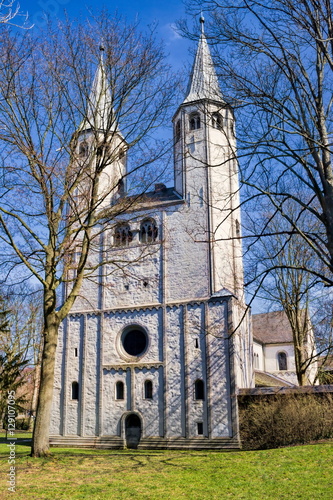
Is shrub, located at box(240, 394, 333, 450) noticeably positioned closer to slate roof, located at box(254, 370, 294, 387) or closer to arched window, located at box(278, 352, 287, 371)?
slate roof, located at box(254, 370, 294, 387)

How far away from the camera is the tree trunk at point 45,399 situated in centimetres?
1195

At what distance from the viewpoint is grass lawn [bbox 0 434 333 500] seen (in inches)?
318

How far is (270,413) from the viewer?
20.3m

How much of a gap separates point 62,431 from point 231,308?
37.0 feet

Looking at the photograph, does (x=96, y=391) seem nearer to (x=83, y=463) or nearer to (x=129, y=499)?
(x=83, y=463)

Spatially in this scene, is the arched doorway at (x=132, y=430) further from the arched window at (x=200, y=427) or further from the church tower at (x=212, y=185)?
the church tower at (x=212, y=185)

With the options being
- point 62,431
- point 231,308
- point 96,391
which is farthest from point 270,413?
point 62,431

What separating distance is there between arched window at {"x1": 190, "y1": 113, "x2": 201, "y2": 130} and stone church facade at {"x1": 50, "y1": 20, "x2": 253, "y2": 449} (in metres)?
0.07

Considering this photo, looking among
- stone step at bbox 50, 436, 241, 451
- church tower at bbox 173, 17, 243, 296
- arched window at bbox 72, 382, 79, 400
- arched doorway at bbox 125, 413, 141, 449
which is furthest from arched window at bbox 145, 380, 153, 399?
church tower at bbox 173, 17, 243, 296

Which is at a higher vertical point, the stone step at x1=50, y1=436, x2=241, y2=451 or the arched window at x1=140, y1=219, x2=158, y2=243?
the arched window at x1=140, y1=219, x2=158, y2=243

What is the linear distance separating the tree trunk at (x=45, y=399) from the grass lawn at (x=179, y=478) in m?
0.39

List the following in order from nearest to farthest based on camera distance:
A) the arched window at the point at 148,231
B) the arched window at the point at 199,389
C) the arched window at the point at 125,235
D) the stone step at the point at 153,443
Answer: the stone step at the point at 153,443
the arched window at the point at 199,389
the arched window at the point at 148,231
the arched window at the point at 125,235

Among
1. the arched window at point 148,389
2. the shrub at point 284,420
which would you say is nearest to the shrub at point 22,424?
the arched window at point 148,389

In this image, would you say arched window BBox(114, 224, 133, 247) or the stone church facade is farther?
arched window BBox(114, 224, 133, 247)
